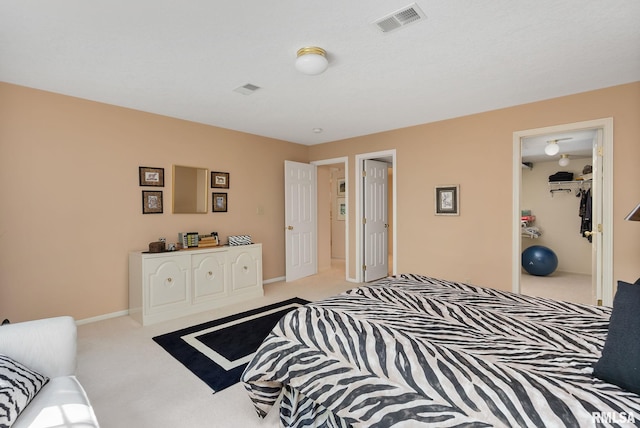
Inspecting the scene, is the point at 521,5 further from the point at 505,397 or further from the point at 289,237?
the point at 289,237

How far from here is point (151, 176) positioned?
382cm

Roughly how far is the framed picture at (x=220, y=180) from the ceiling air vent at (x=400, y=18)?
3.15 metres

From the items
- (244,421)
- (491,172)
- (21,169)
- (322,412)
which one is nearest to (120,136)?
(21,169)

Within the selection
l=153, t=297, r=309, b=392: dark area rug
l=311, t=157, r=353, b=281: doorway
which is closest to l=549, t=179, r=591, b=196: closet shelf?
l=311, t=157, r=353, b=281: doorway

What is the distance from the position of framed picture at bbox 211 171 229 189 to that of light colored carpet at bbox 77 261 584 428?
6.30ft

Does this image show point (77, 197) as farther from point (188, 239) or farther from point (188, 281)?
point (188, 281)

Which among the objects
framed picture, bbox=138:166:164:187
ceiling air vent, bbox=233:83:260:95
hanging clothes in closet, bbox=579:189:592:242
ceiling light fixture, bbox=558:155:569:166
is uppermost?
ceiling air vent, bbox=233:83:260:95

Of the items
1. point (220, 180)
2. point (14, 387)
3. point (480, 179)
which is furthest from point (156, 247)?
point (480, 179)

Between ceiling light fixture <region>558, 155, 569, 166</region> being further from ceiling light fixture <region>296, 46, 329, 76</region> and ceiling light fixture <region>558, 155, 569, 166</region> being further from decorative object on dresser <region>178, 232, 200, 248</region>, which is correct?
decorative object on dresser <region>178, 232, 200, 248</region>

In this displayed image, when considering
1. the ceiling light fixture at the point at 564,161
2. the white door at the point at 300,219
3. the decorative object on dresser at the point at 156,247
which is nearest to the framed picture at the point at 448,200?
the white door at the point at 300,219

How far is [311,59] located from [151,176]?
267 centimetres

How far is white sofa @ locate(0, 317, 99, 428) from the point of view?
1.18 metres

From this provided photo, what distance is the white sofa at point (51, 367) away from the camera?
1.18m

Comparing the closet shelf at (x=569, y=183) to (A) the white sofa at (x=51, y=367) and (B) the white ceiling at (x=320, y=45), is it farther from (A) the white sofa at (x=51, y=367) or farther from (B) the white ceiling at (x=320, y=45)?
(A) the white sofa at (x=51, y=367)
